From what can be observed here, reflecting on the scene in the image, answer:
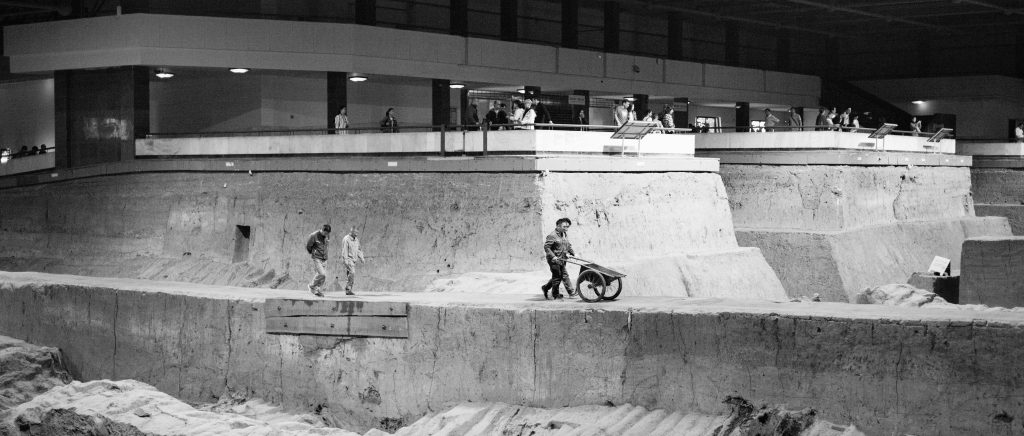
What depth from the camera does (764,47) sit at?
48.9 metres

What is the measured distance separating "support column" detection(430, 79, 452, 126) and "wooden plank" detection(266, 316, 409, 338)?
1644 cm

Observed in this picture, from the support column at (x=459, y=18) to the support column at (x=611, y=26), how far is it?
6.47m

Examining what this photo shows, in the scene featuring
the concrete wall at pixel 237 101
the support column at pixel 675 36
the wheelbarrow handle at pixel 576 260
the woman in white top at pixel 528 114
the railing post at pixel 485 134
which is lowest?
the wheelbarrow handle at pixel 576 260

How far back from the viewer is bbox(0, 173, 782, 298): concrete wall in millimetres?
24172

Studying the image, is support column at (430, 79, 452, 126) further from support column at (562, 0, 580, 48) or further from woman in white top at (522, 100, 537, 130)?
woman in white top at (522, 100, 537, 130)

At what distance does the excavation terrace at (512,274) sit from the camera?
50.5ft

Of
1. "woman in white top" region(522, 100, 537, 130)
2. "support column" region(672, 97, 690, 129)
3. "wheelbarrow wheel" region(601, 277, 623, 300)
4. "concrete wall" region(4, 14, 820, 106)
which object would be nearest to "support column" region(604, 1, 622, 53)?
"concrete wall" region(4, 14, 820, 106)

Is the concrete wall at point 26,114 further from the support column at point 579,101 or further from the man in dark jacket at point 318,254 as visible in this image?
the man in dark jacket at point 318,254

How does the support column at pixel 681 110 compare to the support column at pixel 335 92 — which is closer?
the support column at pixel 335 92

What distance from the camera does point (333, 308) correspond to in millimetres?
19078

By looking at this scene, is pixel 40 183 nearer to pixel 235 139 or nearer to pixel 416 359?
pixel 235 139

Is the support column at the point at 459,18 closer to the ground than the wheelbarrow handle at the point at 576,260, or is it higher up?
higher up

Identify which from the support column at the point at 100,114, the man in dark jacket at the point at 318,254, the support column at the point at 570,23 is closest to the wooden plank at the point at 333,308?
the man in dark jacket at the point at 318,254

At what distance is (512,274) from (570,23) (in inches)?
707
